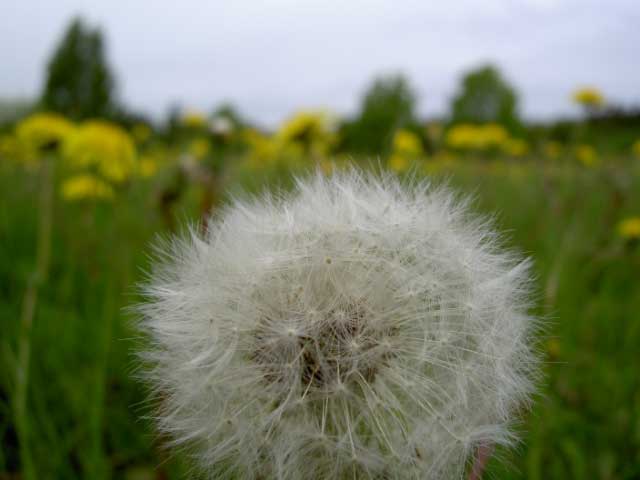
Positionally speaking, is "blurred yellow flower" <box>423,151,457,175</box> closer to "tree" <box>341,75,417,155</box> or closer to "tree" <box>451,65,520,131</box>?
"tree" <box>341,75,417,155</box>

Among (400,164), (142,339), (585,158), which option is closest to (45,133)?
(142,339)

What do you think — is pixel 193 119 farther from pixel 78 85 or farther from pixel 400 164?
pixel 78 85

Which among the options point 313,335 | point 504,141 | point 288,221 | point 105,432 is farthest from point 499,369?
point 504,141

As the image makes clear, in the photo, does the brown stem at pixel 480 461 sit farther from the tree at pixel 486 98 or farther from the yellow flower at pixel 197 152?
the tree at pixel 486 98

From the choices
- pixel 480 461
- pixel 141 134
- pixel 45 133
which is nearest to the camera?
pixel 480 461

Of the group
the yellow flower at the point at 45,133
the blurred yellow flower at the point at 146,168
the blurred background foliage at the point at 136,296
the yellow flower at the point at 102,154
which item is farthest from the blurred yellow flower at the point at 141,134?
the yellow flower at the point at 102,154

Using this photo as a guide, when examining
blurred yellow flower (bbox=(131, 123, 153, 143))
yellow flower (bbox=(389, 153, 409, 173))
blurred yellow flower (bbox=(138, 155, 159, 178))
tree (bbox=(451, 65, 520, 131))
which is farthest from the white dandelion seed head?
tree (bbox=(451, 65, 520, 131))
